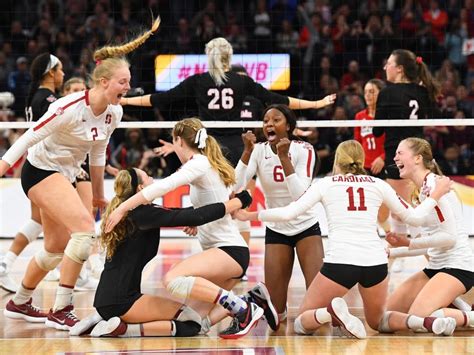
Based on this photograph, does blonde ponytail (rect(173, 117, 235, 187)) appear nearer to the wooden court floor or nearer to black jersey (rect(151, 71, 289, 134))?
the wooden court floor

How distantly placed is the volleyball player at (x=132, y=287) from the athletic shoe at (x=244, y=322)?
0.26m

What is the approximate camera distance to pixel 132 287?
6223 millimetres

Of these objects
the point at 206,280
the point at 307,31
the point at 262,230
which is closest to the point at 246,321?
the point at 206,280

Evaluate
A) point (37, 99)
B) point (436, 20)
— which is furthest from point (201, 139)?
point (436, 20)

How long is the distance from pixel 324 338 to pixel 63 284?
A: 5.88 feet

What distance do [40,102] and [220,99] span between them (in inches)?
63.4

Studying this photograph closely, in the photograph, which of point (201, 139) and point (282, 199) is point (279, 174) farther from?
point (201, 139)

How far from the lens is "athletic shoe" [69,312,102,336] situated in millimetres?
6312

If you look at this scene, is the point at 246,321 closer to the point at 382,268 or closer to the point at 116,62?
the point at 382,268

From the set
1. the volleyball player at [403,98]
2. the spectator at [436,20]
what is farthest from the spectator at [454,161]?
the volleyball player at [403,98]

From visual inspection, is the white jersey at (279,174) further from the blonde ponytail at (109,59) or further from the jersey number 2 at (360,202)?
the blonde ponytail at (109,59)

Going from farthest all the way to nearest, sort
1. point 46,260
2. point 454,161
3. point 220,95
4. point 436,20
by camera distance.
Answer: point 436,20, point 454,161, point 220,95, point 46,260

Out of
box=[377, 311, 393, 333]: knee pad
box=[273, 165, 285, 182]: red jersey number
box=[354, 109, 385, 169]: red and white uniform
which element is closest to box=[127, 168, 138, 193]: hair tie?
box=[273, 165, 285, 182]: red jersey number

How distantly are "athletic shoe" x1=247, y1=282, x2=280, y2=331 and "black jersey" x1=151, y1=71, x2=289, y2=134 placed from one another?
268 centimetres
